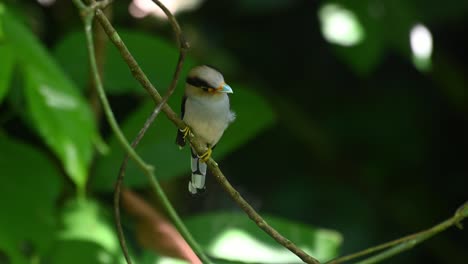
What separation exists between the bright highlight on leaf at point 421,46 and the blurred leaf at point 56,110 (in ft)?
2.80

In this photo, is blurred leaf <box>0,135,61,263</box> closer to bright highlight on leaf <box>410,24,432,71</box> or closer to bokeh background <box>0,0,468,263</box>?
bokeh background <box>0,0,468,263</box>

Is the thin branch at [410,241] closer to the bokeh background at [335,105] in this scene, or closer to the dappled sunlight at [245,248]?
the dappled sunlight at [245,248]

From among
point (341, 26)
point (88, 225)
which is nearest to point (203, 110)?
point (88, 225)

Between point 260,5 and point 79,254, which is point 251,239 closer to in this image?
point 79,254

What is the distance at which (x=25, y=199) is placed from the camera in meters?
1.38

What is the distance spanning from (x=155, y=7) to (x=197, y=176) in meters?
1.04

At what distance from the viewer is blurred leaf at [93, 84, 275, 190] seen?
1.44m

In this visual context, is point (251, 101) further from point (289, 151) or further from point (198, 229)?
point (289, 151)

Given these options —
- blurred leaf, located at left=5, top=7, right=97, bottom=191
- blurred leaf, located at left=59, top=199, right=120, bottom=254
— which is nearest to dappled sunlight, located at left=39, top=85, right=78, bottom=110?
blurred leaf, located at left=5, top=7, right=97, bottom=191

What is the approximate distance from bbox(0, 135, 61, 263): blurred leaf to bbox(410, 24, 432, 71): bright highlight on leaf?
868 mm

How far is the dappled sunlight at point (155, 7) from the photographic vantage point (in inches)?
70.8

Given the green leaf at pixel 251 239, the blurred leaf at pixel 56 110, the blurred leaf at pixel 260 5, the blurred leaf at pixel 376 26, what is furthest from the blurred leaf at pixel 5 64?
the blurred leaf at pixel 260 5

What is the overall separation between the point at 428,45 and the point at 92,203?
86 cm

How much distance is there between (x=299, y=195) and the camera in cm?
218
